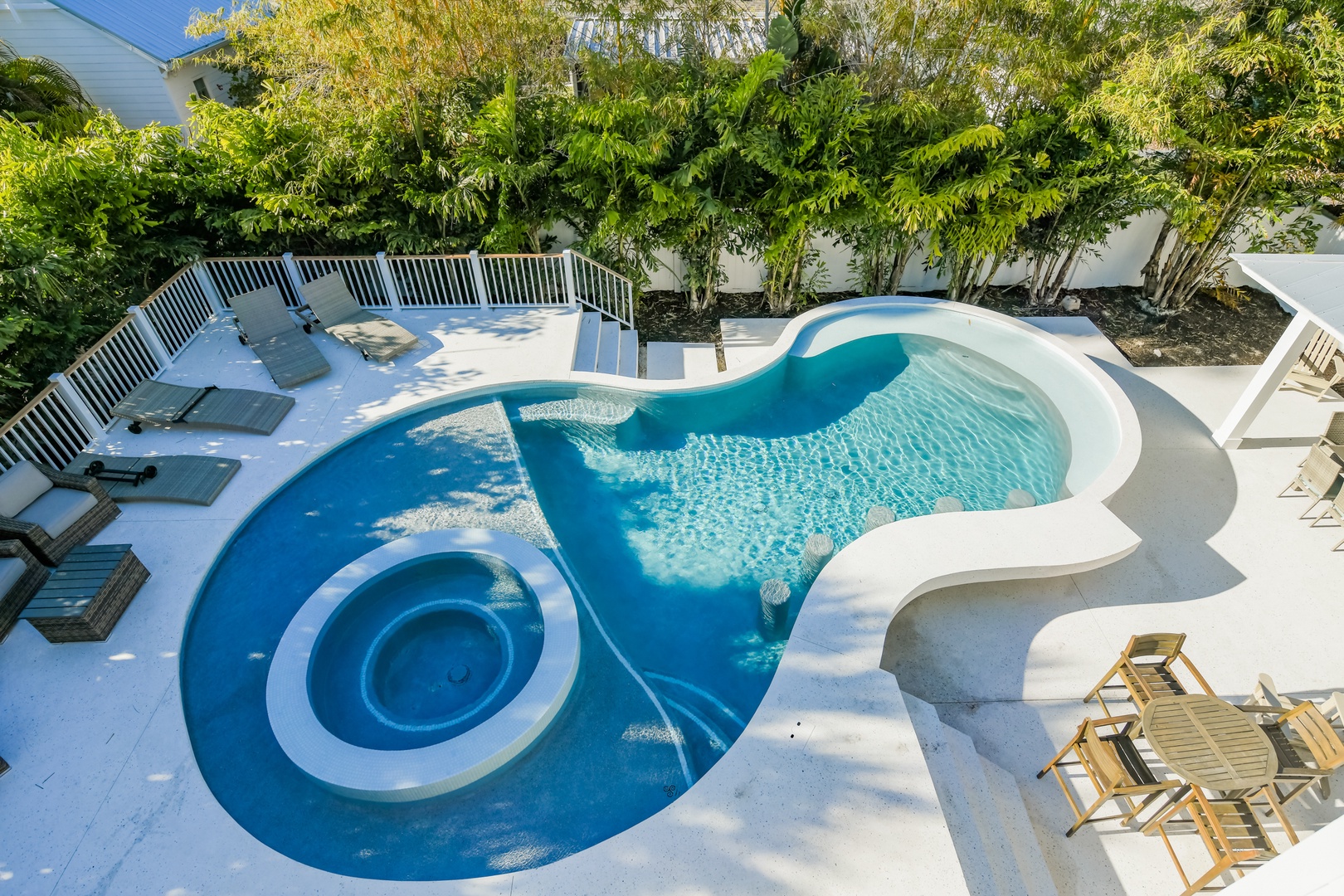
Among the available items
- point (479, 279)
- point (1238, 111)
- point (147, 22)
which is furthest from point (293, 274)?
point (1238, 111)

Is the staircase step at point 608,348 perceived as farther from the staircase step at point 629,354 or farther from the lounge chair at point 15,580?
the lounge chair at point 15,580

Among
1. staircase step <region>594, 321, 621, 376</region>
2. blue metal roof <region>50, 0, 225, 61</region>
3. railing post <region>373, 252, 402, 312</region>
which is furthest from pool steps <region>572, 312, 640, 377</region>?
blue metal roof <region>50, 0, 225, 61</region>

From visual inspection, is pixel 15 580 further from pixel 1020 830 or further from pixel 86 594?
pixel 1020 830

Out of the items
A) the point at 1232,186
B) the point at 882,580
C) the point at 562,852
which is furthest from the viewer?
the point at 1232,186

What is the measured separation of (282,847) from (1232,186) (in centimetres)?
1187

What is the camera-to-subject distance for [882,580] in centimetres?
550

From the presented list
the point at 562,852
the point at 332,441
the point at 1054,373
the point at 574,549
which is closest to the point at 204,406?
the point at 332,441

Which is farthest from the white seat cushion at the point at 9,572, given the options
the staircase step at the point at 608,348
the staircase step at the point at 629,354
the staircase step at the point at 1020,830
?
the staircase step at the point at 1020,830

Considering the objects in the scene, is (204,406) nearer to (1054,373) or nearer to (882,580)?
(882,580)

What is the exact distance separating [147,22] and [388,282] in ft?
34.7

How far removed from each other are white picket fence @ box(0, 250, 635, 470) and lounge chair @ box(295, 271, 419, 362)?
0.28m

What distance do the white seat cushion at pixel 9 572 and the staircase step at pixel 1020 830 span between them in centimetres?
749

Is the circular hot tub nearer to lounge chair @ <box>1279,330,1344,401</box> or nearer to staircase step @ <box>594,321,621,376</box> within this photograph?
staircase step @ <box>594,321,621,376</box>

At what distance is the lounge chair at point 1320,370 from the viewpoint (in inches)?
321
